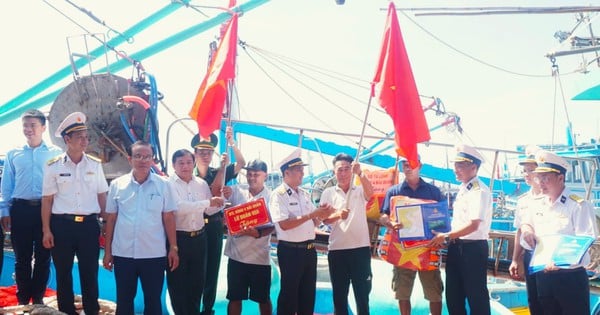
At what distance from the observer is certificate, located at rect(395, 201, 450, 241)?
416 centimetres

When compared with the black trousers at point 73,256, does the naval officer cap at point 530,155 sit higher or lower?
higher

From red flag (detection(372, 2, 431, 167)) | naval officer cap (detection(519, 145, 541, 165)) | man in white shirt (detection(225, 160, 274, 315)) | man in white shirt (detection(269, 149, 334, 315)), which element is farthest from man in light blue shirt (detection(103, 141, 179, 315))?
naval officer cap (detection(519, 145, 541, 165))

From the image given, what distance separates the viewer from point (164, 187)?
3.85 metres

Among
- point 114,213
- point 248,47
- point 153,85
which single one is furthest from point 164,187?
point 248,47

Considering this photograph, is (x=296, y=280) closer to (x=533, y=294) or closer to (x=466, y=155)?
(x=466, y=155)

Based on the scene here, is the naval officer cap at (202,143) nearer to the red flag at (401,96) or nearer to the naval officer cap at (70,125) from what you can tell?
the naval officer cap at (70,125)

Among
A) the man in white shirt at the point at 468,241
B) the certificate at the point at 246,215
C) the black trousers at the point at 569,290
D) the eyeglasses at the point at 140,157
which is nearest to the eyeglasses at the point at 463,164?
the man in white shirt at the point at 468,241

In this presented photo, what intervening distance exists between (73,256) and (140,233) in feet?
2.22

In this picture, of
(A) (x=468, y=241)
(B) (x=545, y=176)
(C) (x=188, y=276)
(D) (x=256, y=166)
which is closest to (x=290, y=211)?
(D) (x=256, y=166)

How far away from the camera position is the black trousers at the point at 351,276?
164 inches

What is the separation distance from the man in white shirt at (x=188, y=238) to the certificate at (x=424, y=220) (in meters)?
1.64

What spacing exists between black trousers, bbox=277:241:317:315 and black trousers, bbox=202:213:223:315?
666 mm

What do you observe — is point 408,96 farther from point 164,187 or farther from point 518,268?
point 164,187

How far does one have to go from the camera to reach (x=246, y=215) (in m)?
4.11
